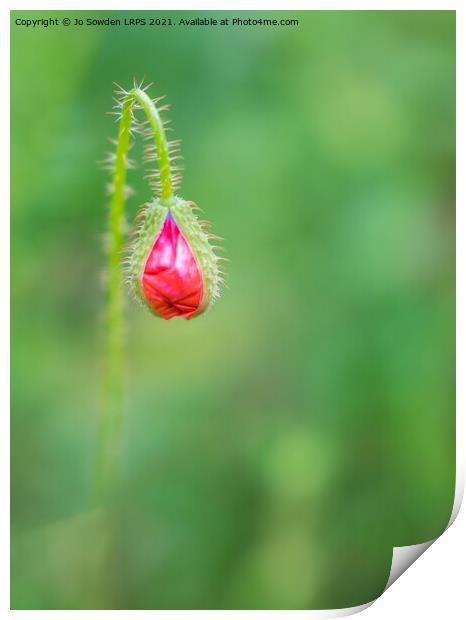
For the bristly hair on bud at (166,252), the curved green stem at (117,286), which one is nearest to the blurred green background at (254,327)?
the curved green stem at (117,286)

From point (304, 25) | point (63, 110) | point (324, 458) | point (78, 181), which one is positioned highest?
point (304, 25)

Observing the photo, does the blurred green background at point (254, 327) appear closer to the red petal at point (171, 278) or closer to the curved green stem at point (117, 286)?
the curved green stem at point (117, 286)

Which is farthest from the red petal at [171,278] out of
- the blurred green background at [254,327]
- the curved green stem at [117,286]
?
the blurred green background at [254,327]

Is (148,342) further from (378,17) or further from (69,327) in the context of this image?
(378,17)

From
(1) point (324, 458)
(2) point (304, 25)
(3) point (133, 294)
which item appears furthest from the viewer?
(1) point (324, 458)

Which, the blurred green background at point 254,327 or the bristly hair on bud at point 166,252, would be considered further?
the blurred green background at point 254,327
